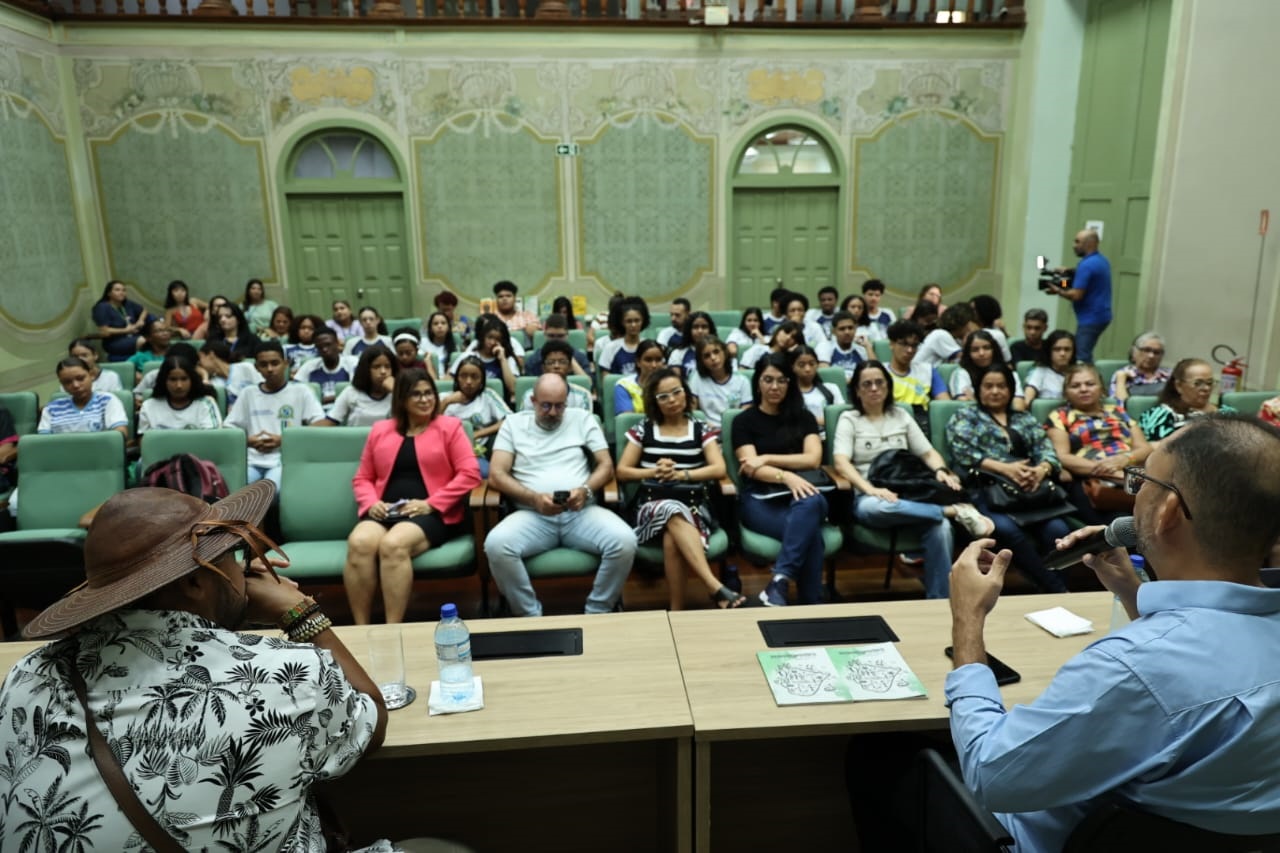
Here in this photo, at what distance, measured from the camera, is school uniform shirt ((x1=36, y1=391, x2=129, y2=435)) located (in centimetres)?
466

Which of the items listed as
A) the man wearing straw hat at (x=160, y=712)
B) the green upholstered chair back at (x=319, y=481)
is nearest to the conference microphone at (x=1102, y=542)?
the man wearing straw hat at (x=160, y=712)

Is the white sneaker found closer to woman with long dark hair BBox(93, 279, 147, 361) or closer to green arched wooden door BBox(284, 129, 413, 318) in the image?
green arched wooden door BBox(284, 129, 413, 318)

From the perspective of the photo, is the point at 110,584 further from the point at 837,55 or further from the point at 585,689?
the point at 837,55

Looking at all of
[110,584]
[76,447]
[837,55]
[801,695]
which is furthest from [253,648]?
[837,55]

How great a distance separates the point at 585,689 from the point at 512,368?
163 inches

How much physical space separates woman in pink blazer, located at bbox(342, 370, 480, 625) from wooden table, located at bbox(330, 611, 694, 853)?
1.19 m

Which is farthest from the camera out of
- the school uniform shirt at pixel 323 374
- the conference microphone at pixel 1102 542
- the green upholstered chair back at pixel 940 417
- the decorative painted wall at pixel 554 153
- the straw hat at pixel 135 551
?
the decorative painted wall at pixel 554 153

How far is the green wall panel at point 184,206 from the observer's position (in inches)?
342

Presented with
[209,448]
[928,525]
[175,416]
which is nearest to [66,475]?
[209,448]

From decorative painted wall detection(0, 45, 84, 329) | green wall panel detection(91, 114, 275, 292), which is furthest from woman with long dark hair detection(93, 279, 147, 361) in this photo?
green wall panel detection(91, 114, 275, 292)

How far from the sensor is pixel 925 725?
1817 mm

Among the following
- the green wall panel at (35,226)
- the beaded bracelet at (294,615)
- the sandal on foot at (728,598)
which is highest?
the green wall panel at (35,226)

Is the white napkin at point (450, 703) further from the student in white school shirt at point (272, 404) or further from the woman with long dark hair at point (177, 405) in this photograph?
the woman with long dark hair at point (177, 405)

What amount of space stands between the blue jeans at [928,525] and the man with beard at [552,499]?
40.7 inches
